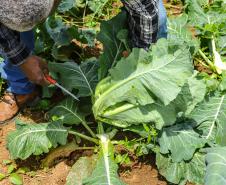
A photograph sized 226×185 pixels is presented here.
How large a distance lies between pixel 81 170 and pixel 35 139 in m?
0.36

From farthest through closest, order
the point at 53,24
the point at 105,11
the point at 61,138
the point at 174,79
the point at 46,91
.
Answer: the point at 105,11, the point at 53,24, the point at 46,91, the point at 61,138, the point at 174,79

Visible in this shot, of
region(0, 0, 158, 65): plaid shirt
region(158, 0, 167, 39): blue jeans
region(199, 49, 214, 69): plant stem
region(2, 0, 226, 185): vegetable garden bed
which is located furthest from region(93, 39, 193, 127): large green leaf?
region(199, 49, 214, 69): plant stem

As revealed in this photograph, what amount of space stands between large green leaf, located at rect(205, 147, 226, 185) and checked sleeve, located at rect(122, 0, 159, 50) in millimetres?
772

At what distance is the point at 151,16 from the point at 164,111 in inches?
22.8

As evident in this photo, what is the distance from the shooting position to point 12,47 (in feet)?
9.10

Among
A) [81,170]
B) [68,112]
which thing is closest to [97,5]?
[68,112]

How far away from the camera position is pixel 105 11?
4281 mm

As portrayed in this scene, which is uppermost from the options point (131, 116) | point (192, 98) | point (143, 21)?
point (143, 21)

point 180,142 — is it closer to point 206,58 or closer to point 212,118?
point 212,118

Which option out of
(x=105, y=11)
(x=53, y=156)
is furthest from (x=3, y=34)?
(x=105, y=11)

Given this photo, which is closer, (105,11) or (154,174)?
(154,174)

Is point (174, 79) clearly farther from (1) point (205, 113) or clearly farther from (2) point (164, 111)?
(1) point (205, 113)

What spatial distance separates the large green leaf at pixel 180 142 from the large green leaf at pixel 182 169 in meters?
0.06

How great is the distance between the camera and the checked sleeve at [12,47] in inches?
107
